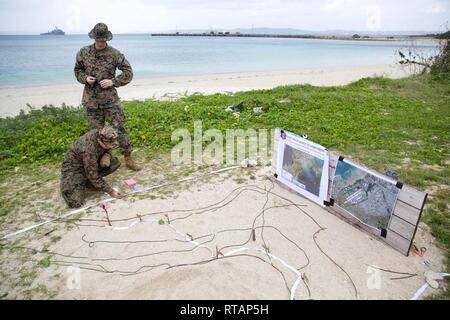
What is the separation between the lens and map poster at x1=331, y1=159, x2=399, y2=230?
3.73 m

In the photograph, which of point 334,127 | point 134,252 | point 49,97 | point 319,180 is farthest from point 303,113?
point 49,97

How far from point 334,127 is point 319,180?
3.88 metres

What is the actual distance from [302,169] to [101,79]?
4035mm

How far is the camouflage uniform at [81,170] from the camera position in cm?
477

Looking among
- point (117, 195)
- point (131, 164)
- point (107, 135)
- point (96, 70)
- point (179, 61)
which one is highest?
point (96, 70)

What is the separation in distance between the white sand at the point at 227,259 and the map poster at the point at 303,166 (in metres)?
0.26

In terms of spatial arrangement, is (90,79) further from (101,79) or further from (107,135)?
(107,135)

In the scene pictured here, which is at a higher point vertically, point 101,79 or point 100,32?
point 100,32

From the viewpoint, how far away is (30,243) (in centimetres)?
401

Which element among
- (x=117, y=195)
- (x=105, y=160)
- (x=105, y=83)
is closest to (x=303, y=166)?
(x=117, y=195)

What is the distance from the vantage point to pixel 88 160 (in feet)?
15.6

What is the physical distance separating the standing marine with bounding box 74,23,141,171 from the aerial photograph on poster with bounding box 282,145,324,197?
3110 mm

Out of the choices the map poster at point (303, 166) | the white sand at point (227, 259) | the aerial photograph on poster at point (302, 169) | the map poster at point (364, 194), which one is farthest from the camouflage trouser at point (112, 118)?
the map poster at point (364, 194)
